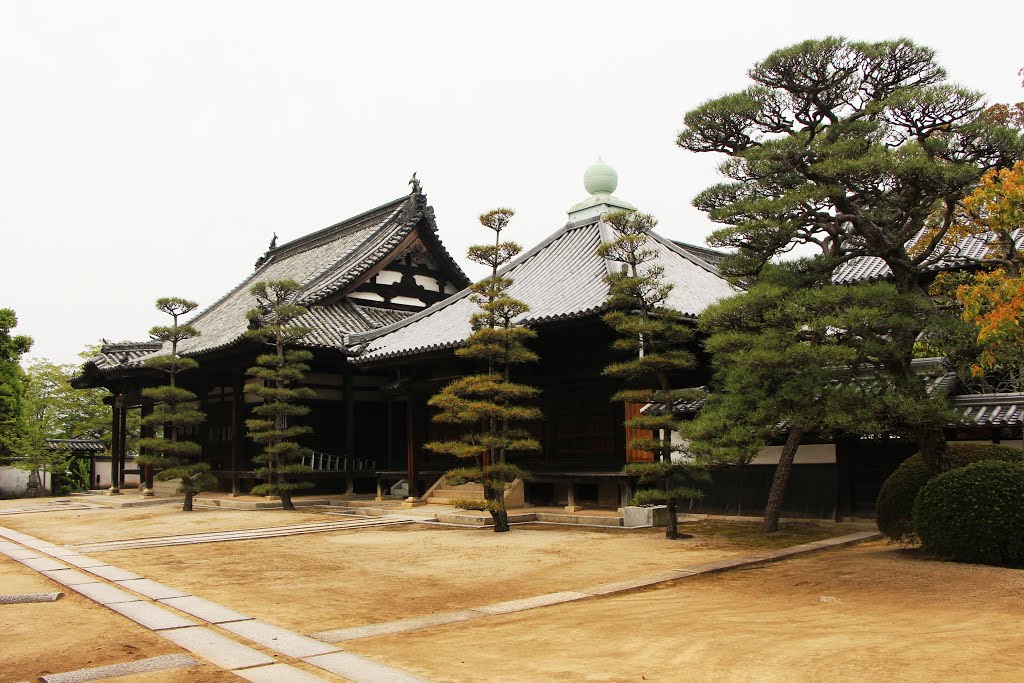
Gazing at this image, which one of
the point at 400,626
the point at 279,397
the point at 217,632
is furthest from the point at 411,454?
the point at 217,632

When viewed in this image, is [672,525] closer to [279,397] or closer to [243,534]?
[243,534]

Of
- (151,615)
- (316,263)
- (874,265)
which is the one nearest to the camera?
(151,615)

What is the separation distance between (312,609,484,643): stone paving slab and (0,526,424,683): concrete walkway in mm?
221

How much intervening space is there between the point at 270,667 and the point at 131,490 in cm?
2754

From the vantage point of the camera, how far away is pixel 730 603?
25.8 feet

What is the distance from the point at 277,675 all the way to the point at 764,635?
384cm

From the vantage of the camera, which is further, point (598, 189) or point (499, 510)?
point (598, 189)

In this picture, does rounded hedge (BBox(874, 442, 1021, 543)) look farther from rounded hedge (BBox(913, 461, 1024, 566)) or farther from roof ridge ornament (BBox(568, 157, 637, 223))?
roof ridge ornament (BBox(568, 157, 637, 223))

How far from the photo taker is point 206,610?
777 centimetres

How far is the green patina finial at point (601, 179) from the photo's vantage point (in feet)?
74.3

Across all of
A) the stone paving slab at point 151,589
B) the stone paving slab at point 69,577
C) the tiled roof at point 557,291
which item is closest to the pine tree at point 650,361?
the tiled roof at point 557,291

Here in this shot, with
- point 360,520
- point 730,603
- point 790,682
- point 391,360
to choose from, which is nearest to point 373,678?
point 790,682

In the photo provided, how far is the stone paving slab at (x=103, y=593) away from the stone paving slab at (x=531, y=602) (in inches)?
152

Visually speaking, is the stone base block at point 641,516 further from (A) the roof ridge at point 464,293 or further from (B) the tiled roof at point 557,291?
(A) the roof ridge at point 464,293
